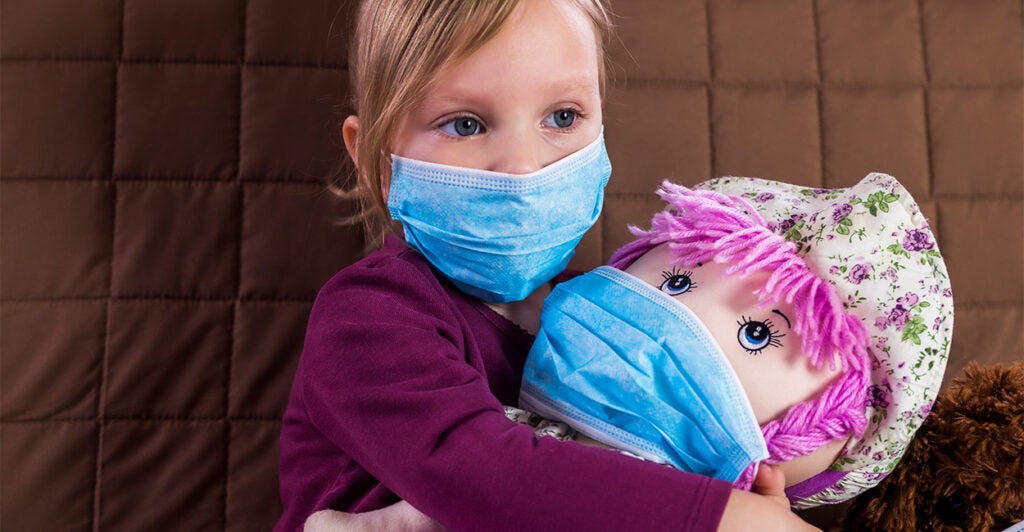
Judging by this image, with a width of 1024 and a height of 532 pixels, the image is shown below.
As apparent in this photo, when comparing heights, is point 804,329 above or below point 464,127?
below

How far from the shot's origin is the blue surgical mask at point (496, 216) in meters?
0.85

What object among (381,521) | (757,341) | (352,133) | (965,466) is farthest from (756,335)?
(352,133)

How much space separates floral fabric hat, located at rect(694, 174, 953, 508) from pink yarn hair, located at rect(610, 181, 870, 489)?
0.02 m

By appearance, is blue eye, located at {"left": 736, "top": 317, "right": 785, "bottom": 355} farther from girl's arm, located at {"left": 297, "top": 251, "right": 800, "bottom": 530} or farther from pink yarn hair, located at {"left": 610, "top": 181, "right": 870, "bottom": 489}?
girl's arm, located at {"left": 297, "top": 251, "right": 800, "bottom": 530}

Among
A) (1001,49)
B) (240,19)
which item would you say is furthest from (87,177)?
(1001,49)

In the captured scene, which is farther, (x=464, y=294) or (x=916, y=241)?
(x=464, y=294)

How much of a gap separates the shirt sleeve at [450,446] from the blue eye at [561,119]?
0.24 m

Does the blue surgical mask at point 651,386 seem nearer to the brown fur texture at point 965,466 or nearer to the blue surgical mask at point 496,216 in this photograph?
the blue surgical mask at point 496,216

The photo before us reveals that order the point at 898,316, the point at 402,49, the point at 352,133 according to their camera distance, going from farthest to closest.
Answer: the point at 352,133 < the point at 402,49 < the point at 898,316

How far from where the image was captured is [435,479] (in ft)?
2.29

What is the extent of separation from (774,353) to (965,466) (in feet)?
0.81

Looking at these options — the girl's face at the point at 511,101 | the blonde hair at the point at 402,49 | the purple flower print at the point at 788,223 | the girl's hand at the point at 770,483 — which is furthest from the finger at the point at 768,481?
the blonde hair at the point at 402,49

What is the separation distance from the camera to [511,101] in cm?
84

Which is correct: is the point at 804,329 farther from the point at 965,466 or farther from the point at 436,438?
the point at 436,438
